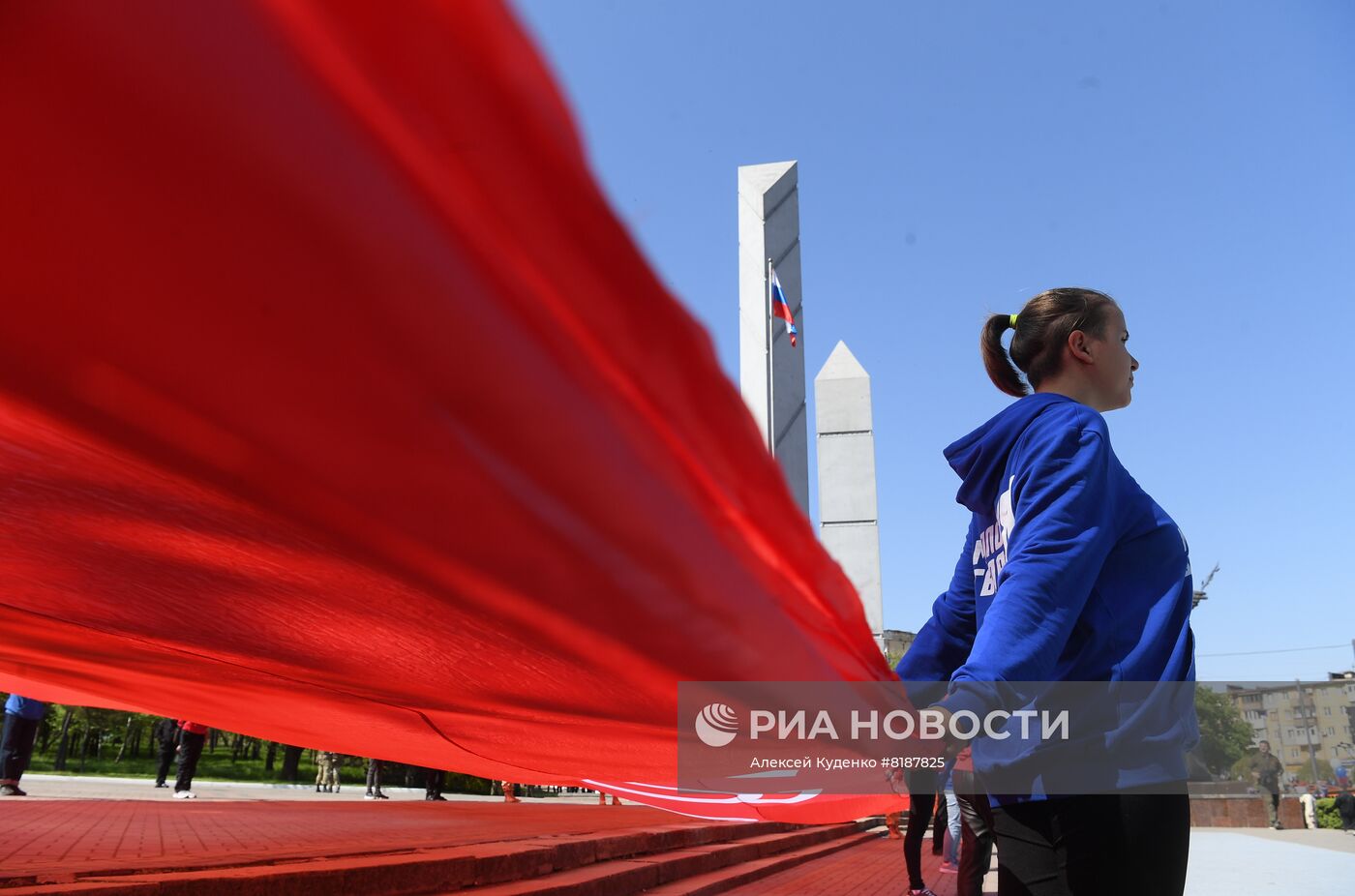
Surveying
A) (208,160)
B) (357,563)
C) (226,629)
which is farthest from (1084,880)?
(208,160)

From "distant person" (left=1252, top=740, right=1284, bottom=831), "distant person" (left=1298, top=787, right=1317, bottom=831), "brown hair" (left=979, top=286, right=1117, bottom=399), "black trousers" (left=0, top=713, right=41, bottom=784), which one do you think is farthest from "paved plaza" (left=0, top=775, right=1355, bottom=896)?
"distant person" (left=1298, top=787, right=1317, bottom=831)

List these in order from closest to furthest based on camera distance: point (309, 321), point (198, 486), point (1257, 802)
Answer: point (309, 321) → point (198, 486) → point (1257, 802)

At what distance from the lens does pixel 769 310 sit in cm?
1126

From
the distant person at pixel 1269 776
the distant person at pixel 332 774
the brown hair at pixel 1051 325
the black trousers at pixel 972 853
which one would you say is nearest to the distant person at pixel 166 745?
the distant person at pixel 332 774

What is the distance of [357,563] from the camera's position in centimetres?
132

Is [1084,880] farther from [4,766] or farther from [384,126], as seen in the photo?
[4,766]

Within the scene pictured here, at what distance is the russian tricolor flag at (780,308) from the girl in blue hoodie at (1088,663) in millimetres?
9688

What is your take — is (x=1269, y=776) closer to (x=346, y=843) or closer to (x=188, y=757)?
(x=188, y=757)

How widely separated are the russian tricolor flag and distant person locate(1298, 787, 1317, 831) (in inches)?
656

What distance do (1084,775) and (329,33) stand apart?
151 centimetres

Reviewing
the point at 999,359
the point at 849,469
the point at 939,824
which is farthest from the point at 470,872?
the point at 849,469

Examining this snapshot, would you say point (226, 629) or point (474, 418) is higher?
point (474, 418)

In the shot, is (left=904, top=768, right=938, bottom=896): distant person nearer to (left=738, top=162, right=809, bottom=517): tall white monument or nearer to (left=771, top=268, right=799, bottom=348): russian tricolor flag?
(left=738, top=162, right=809, bottom=517): tall white monument

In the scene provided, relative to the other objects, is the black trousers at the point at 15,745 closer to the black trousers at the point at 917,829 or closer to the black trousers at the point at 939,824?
the black trousers at the point at 917,829
